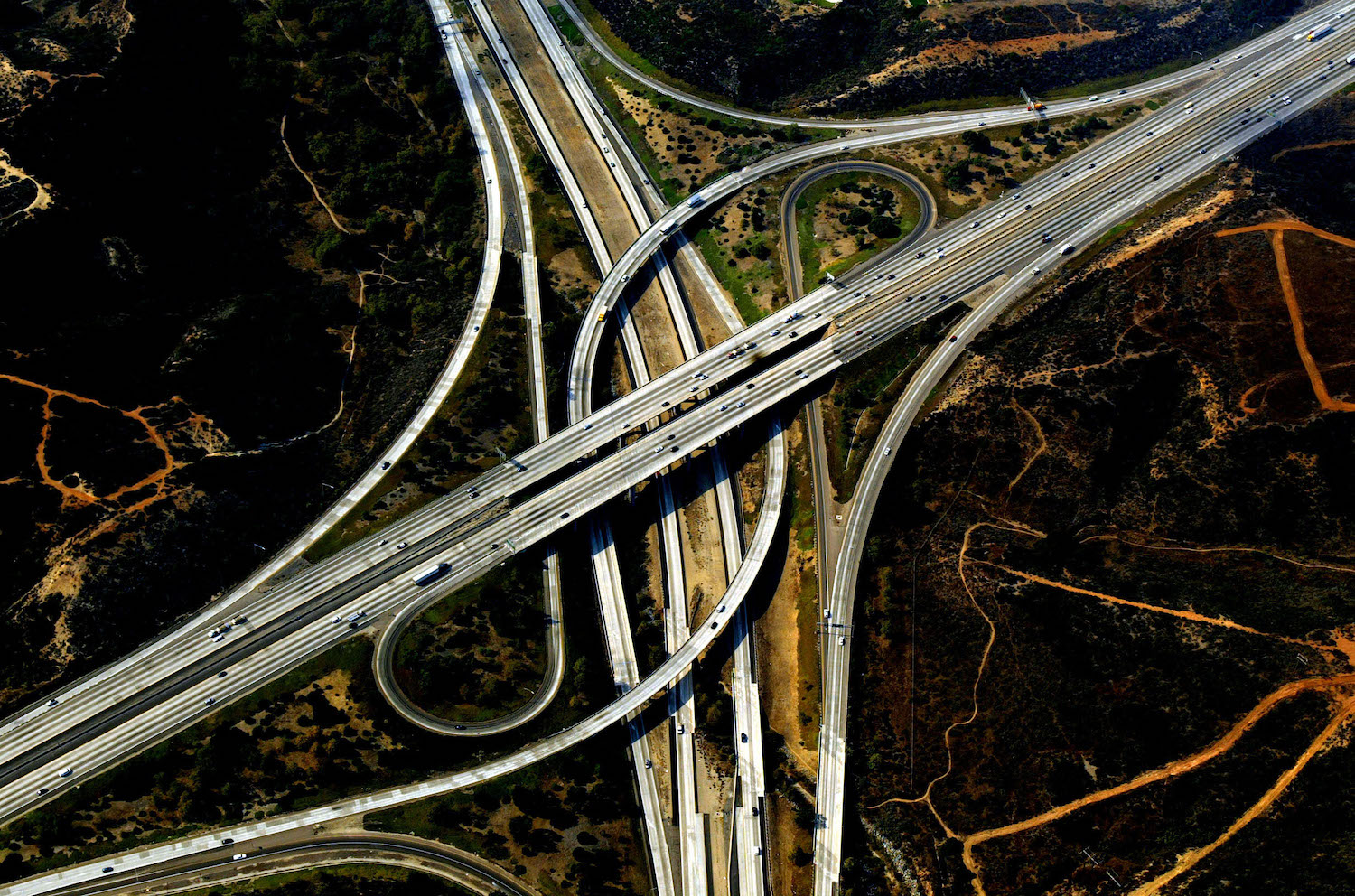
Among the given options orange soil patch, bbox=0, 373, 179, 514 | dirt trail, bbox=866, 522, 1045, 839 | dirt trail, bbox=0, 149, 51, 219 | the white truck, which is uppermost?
dirt trail, bbox=0, 149, 51, 219

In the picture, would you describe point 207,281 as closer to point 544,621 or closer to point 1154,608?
point 544,621

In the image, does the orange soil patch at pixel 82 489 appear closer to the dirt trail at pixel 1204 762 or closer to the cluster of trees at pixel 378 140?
the cluster of trees at pixel 378 140

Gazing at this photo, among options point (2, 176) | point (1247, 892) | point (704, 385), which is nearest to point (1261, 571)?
point (1247, 892)

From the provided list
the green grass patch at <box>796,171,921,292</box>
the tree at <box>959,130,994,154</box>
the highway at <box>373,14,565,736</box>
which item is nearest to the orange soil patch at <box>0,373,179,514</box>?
the highway at <box>373,14,565,736</box>

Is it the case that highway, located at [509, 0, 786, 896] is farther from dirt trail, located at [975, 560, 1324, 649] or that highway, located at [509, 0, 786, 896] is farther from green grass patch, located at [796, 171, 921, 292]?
dirt trail, located at [975, 560, 1324, 649]

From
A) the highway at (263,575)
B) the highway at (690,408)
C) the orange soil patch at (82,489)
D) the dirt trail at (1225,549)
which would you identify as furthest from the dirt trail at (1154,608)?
the orange soil patch at (82,489)

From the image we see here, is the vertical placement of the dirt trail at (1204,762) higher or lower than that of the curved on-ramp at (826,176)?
lower

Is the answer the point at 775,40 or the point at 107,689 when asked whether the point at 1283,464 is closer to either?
the point at 775,40
